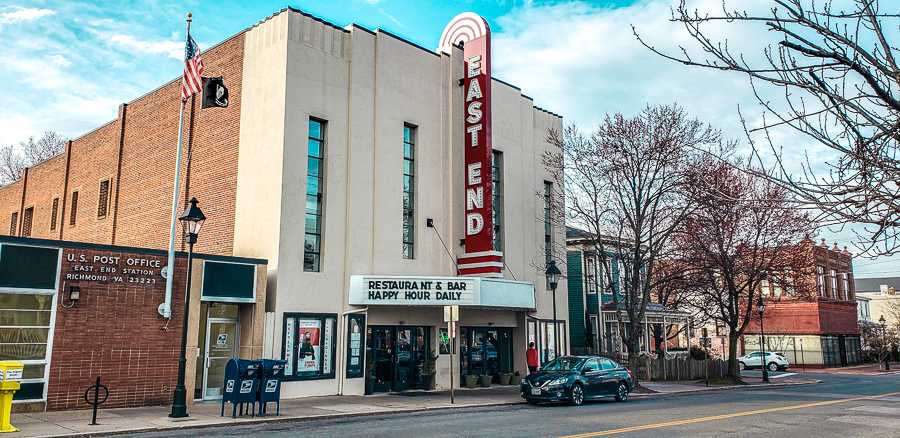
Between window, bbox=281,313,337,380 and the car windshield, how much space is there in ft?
22.3

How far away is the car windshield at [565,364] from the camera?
21312mm

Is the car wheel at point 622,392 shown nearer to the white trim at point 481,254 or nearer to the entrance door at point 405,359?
the white trim at point 481,254

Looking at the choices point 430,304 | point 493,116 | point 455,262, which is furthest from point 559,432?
point 493,116

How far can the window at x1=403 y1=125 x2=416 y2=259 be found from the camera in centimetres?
2523

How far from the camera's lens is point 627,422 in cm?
1569

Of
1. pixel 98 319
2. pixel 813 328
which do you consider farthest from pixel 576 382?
pixel 813 328

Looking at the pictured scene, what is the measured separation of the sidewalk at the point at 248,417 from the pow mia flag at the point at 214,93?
8.76 meters

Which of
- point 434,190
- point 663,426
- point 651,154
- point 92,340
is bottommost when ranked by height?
point 663,426

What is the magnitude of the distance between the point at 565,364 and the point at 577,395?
4.13ft

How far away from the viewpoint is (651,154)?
2684cm

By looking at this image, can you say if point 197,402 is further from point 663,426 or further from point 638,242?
point 638,242

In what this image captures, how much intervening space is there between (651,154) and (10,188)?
3755 centimetres

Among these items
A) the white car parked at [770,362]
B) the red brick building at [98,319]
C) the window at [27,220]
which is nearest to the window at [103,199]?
the window at [27,220]

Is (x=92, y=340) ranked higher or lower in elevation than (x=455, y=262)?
lower
